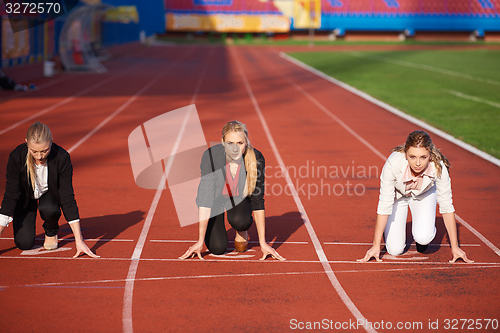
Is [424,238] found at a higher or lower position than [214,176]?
lower

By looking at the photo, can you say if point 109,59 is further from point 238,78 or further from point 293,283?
point 293,283

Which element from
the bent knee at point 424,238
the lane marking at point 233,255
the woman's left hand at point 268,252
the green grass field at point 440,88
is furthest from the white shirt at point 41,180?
the green grass field at point 440,88

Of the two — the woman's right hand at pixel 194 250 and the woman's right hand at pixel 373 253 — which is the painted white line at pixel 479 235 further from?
the woman's right hand at pixel 194 250

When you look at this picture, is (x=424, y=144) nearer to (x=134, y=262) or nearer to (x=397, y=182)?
(x=397, y=182)

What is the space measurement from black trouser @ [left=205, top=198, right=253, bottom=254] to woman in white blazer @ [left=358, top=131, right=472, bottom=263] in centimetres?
118

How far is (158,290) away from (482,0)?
2962 inches

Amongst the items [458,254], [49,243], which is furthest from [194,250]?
[458,254]

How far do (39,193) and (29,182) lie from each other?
7.9 inches

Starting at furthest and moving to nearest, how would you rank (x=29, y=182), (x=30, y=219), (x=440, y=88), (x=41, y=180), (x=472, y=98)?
1. (x=440, y=88)
2. (x=472, y=98)
3. (x=30, y=219)
4. (x=41, y=180)
5. (x=29, y=182)

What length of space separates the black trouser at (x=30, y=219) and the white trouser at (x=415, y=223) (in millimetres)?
3186

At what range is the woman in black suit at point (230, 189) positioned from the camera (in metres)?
5.14

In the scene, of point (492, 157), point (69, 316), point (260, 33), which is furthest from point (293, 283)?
point (260, 33)

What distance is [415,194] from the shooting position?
5.48 meters

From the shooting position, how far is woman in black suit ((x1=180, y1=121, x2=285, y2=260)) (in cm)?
514
